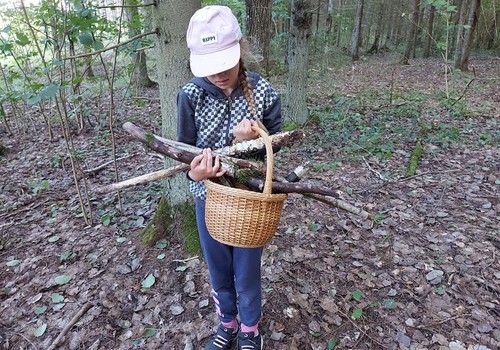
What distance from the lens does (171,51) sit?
98.2 inches

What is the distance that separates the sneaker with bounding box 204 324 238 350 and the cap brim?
1.60 m

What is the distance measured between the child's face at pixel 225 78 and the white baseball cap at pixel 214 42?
0.08 metres

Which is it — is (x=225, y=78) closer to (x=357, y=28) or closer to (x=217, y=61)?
(x=217, y=61)

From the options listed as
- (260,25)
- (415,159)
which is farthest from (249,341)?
(260,25)

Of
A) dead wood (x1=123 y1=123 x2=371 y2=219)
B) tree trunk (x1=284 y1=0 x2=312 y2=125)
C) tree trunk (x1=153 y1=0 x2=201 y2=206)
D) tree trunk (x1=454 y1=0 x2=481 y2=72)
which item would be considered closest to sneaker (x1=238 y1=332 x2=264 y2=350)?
dead wood (x1=123 y1=123 x2=371 y2=219)

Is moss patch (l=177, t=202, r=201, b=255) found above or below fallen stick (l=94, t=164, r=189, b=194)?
below

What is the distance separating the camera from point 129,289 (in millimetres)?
2578

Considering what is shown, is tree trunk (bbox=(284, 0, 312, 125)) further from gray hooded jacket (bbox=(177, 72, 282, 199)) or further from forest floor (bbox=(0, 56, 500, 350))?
gray hooded jacket (bbox=(177, 72, 282, 199))

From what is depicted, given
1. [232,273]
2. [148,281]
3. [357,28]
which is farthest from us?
[357,28]

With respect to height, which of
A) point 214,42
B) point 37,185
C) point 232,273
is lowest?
point 37,185

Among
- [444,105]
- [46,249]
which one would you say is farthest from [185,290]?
[444,105]

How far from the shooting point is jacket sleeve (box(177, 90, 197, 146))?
5.88ft

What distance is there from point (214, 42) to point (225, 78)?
179 millimetres

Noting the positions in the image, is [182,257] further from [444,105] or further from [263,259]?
[444,105]
